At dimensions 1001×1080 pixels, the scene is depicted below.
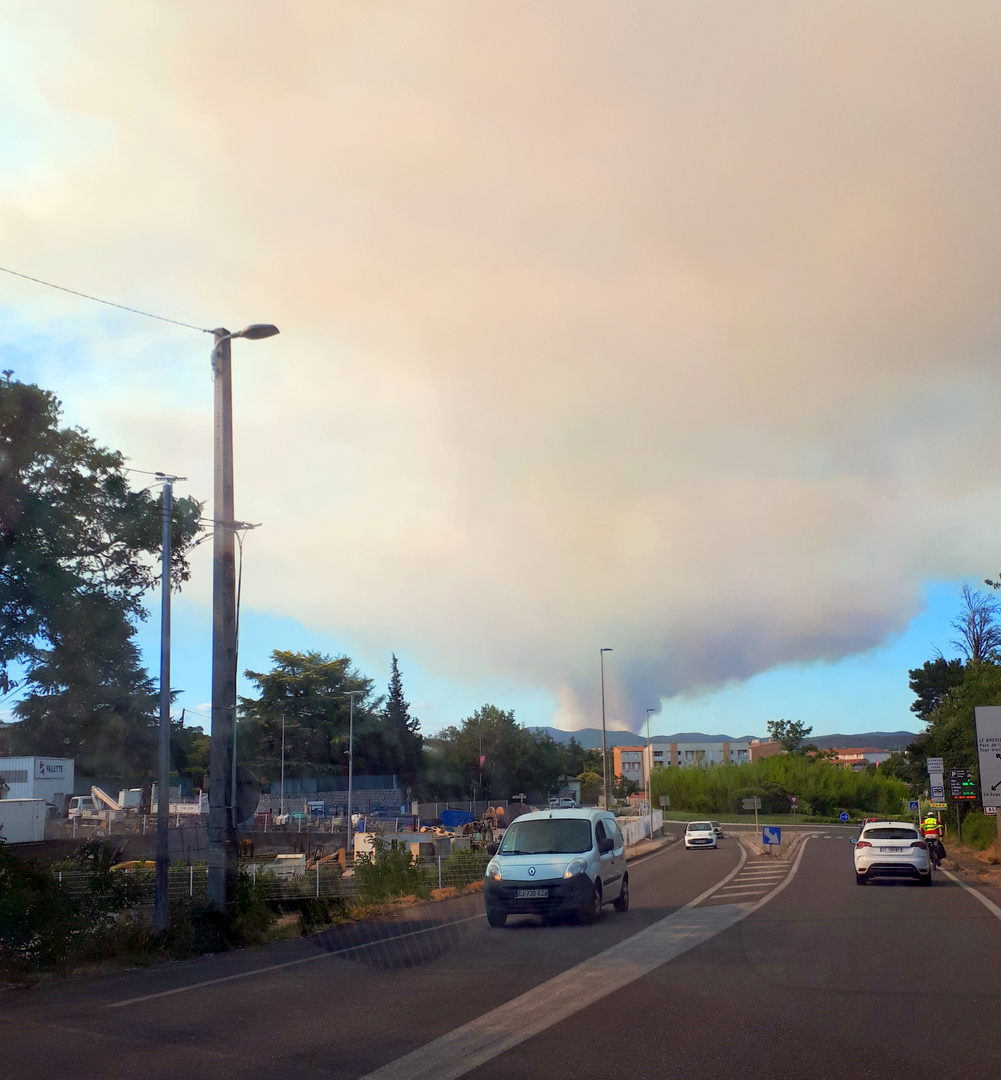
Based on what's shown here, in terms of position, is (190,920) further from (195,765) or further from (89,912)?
(195,765)

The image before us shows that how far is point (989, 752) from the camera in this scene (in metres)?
27.6

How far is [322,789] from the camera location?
279ft

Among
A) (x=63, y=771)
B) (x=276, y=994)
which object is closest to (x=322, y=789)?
(x=63, y=771)

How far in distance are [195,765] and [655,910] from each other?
67.0 metres

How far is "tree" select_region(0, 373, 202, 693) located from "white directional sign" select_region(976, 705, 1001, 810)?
2141cm

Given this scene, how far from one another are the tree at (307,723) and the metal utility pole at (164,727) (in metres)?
67.0

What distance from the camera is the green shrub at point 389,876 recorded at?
1994cm

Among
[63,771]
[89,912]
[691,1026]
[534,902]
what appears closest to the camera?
[691,1026]

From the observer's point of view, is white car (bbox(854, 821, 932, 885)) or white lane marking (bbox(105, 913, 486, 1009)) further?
white car (bbox(854, 821, 932, 885))

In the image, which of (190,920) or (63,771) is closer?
(190,920)

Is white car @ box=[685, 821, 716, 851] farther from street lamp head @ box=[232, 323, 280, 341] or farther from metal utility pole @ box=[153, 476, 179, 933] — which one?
street lamp head @ box=[232, 323, 280, 341]

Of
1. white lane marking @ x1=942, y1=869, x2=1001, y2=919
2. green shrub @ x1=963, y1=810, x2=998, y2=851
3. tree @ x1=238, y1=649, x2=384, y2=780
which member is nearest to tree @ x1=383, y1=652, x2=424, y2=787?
tree @ x1=238, y1=649, x2=384, y2=780

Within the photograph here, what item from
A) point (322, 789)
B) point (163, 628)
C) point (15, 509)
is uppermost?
point (15, 509)

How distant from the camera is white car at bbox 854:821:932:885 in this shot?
2325 centimetres
